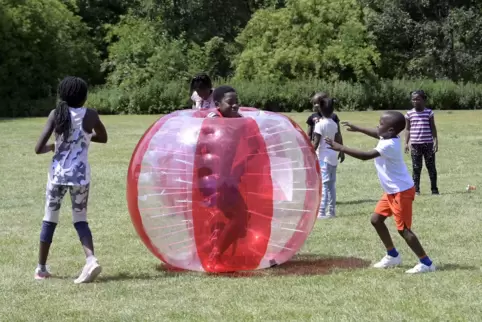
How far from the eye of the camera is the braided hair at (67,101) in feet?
22.3

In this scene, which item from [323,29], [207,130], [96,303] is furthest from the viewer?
[323,29]

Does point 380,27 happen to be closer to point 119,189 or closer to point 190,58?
point 190,58

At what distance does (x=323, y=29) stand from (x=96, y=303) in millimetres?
37409

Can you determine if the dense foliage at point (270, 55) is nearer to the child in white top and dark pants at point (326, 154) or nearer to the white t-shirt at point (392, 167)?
the child in white top and dark pants at point (326, 154)

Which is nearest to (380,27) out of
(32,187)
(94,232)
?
(32,187)

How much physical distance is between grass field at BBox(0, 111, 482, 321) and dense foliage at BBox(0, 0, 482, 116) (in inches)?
1042

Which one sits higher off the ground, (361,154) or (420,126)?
(361,154)

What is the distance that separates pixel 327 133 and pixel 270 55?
32.5m

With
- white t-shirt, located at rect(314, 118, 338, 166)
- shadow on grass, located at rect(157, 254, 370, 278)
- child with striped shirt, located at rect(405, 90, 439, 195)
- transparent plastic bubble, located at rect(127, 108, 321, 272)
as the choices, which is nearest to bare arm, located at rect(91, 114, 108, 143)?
transparent plastic bubble, located at rect(127, 108, 321, 272)

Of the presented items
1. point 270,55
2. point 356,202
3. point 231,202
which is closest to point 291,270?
point 231,202

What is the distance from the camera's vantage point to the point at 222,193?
6691mm

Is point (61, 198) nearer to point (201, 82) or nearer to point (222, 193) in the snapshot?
point (222, 193)

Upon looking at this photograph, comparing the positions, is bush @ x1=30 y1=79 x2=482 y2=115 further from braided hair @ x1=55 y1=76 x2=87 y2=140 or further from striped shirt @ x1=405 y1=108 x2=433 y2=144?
braided hair @ x1=55 y1=76 x2=87 y2=140

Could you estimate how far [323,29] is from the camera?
139 ft
